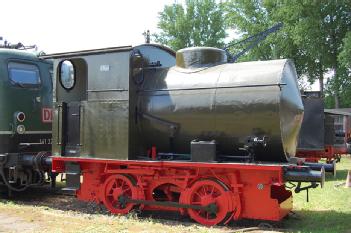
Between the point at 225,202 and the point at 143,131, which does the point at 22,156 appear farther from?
the point at 225,202

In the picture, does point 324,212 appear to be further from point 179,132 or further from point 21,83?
point 21,83

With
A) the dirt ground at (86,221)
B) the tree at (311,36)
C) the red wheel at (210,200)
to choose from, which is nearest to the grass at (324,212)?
the dirt ground at (86,221)

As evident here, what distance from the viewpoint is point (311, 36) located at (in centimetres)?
3438

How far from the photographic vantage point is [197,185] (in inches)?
299

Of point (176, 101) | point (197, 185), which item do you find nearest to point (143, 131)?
point (176, 101)

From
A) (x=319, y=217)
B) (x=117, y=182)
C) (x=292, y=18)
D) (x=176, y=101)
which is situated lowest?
(x=319, y=217)

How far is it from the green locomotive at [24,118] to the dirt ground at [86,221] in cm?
77

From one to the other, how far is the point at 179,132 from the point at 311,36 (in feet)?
95.4

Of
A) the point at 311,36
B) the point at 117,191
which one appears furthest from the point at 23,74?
the point at 311,36

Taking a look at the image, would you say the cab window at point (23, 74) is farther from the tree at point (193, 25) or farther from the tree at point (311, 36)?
the tree at point (193, 25)

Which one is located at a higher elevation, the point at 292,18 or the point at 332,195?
the point at 292,18

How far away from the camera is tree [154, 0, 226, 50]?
162 ft

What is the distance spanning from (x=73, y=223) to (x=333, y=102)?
36786 millimetres

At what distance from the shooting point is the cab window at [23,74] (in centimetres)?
1023
